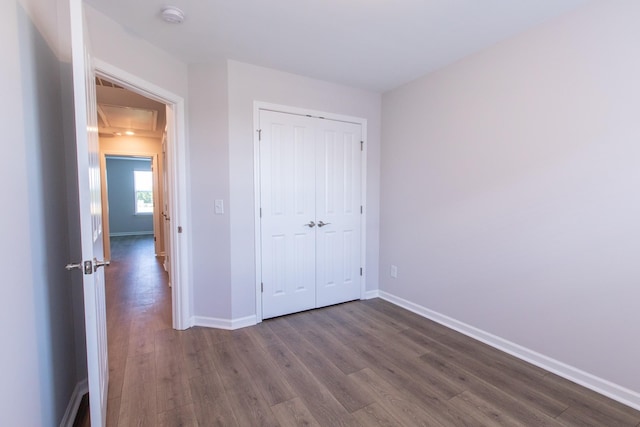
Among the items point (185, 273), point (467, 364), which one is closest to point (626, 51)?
point (467, 364)

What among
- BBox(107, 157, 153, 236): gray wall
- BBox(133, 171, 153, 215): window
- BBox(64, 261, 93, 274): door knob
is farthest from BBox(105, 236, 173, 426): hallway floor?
BBox(133, 171, 153, 215): window

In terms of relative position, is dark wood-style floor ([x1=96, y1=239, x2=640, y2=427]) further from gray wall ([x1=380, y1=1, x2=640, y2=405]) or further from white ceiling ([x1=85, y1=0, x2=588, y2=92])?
white ceiling ([x1=85, y1=0, x2=588, y2=92])

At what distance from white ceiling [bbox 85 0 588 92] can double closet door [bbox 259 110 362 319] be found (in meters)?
0.64

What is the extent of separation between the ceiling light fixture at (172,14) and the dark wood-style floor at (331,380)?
2.45 meters

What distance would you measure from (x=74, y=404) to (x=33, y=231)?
3.80 ft

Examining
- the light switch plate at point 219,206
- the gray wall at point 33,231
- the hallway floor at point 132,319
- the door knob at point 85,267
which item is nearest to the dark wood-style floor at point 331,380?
the hallway floor at point 132,319

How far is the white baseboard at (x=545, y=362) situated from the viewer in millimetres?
1815

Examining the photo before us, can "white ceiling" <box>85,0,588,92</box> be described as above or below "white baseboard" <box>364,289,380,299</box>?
above

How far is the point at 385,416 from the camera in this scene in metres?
1.71

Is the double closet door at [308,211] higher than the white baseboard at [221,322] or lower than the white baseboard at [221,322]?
higher

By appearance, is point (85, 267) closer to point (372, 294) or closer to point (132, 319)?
point (132, 319)

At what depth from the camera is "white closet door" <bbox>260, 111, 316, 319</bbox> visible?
115 inches

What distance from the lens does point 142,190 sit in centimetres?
940

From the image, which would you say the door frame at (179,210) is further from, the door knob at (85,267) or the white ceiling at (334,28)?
the door knob at (85,267)
